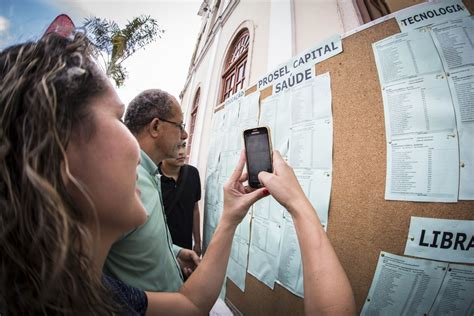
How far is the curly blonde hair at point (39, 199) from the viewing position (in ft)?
1.31

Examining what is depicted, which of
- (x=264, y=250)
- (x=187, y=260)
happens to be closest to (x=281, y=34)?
(x=264, y=250)

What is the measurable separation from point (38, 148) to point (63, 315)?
39 cm

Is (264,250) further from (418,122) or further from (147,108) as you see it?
(147,108)

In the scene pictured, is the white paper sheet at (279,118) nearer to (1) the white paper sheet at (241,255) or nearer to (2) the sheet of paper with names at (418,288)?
(1) the white paper sheet at (241,255)

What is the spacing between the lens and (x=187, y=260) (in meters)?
1.39

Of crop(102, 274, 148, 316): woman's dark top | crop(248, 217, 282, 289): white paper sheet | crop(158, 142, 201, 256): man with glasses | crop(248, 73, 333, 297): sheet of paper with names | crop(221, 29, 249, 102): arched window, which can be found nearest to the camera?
crop(102, 274, 148, 316): woman's dark top

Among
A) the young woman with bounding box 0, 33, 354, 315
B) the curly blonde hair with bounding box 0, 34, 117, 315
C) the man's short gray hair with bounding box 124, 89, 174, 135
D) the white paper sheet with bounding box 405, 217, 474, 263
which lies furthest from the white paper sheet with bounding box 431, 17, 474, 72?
the man's short gray hair with bounding box 124, 89, 174, 135

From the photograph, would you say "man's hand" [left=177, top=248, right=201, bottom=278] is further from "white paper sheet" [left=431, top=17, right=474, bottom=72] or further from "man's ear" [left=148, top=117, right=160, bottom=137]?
"white paper sheet" [left=431, top=17, right=474, bottom=72]

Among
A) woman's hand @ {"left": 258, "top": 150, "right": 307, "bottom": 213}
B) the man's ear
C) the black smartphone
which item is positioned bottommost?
woman's hand @ {"left": 258, "top": 150, "right": 307, "bottom": 213}

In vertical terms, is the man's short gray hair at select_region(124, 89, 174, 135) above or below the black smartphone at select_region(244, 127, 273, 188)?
above

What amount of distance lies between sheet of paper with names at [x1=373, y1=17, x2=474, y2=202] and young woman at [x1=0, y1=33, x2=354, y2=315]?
0.45m

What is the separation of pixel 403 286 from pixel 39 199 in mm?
1135

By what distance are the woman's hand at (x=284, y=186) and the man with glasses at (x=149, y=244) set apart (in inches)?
20.1

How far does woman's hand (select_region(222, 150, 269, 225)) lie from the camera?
3.05ft
